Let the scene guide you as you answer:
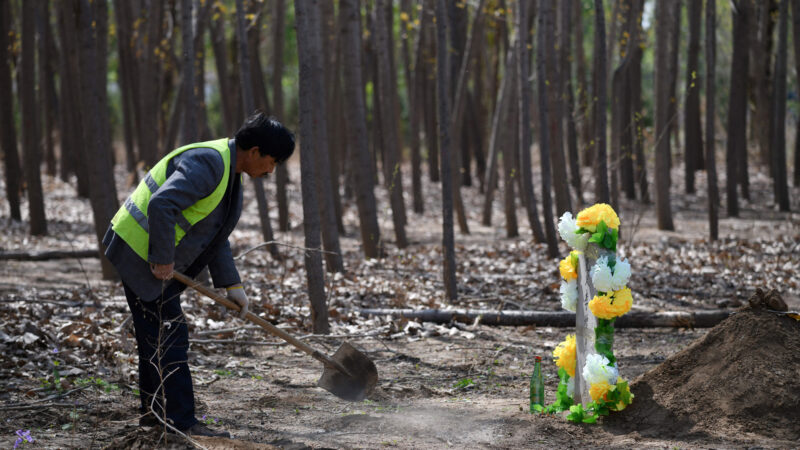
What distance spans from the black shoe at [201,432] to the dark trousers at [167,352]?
24mm

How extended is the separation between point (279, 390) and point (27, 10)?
8.78 meters

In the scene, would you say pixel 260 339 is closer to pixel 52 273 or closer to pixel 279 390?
pixel 279 390

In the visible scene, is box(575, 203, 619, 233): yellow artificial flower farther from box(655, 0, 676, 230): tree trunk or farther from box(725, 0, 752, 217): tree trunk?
box(725, 0, 752, 217): tree trunk

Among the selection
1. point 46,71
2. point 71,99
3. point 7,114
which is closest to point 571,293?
point 7,114

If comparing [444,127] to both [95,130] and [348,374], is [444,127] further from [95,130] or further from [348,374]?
[95,130]

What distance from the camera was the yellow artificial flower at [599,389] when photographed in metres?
4.47

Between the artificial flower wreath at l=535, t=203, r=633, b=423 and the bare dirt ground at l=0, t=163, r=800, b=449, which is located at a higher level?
the artificial flower wreath at l=535, t=203, r=633, b=423

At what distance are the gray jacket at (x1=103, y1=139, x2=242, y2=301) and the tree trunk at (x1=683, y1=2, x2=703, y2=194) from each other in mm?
9679

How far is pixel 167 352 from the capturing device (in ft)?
14.0

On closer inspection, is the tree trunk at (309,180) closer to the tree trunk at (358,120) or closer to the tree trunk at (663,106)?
the tree trunk at (358,120)

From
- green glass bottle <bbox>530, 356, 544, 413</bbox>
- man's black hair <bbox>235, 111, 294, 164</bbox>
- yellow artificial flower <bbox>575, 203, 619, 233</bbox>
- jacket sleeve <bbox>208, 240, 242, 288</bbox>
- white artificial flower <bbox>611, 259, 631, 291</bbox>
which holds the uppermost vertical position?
man's black hair <bbox>235, 111, 294, 164</bbox>

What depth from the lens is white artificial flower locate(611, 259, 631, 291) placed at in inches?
173

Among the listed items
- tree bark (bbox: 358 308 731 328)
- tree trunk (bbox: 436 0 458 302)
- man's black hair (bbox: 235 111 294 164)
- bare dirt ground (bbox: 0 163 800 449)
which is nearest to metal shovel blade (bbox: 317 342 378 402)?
bare dirt ground (bbox: 0 163 800 449)

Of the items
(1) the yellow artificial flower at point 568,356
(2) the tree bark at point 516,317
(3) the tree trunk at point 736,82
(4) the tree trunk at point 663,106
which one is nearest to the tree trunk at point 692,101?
(4) the tree trunk at point 663,106
